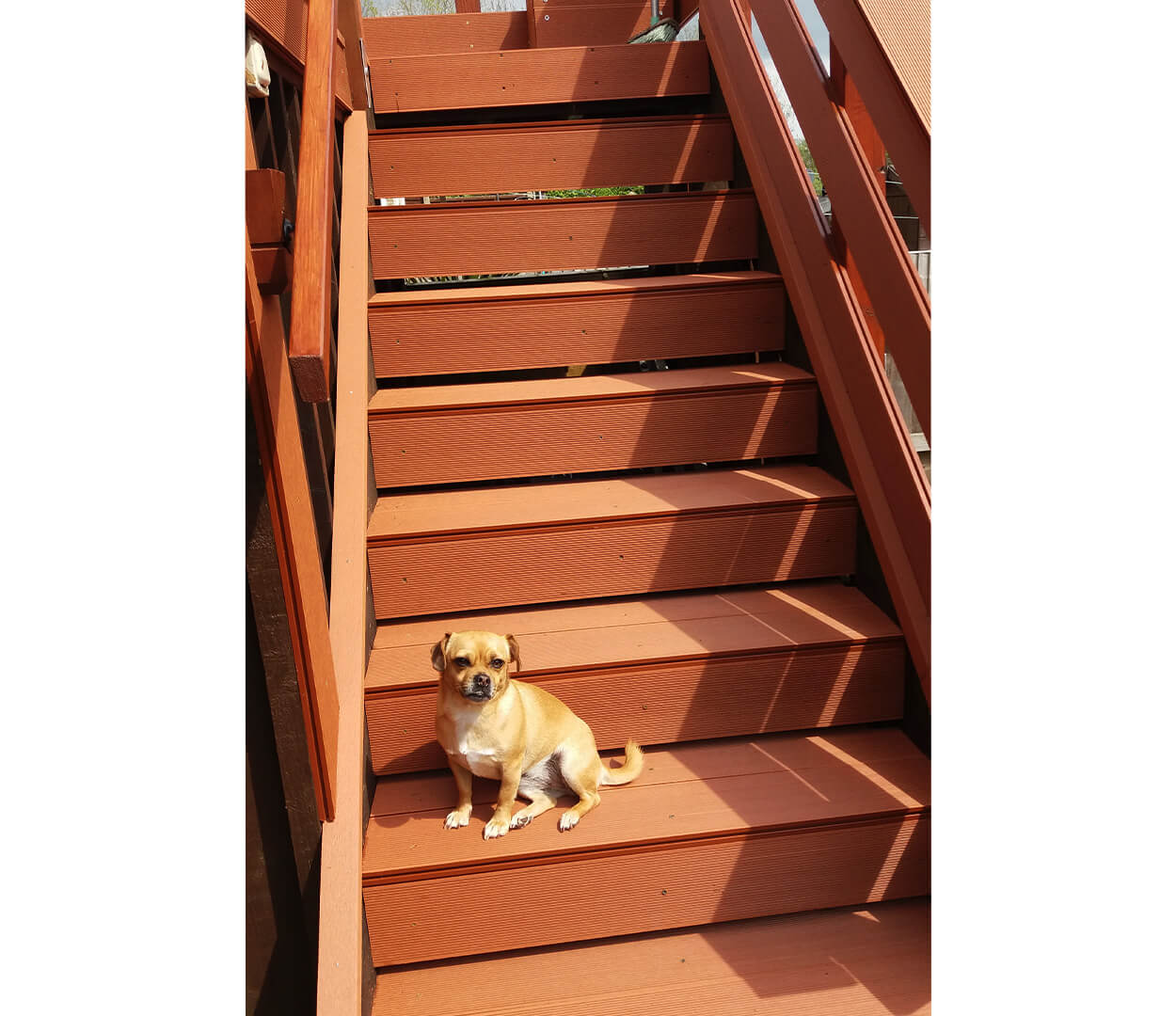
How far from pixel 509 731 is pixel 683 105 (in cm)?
245

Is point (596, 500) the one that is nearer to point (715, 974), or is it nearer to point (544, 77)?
point (715, 974)

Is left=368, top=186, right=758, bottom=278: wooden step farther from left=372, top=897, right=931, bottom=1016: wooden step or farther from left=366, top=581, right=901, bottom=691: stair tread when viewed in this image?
left=372, top=897, right=931, bottom=1016: wooden step

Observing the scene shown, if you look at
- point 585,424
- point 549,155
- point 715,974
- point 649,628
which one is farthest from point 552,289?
point 715,974

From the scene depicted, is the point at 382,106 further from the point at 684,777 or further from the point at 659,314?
the point at 684,777

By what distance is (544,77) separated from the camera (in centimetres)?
321

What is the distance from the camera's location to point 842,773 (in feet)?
6.51

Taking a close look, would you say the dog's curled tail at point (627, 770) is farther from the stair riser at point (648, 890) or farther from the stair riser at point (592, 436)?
the stair riser at point (592, 436)

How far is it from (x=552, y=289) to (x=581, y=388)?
1.06 ft

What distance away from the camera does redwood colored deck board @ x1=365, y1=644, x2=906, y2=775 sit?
6.65 feet

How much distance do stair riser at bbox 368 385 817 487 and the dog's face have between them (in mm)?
703

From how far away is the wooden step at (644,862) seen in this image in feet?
5.82

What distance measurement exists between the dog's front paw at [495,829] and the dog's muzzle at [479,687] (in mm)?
270
